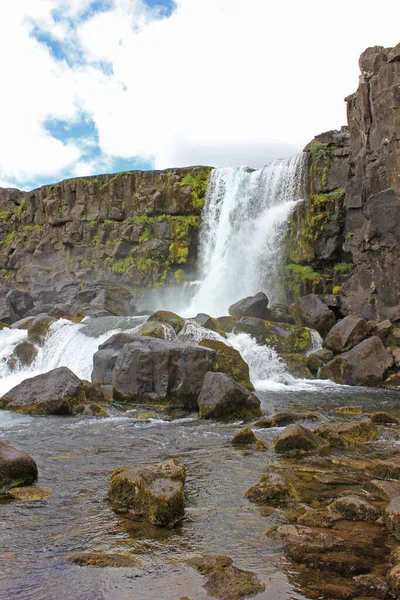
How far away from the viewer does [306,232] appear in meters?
31.1

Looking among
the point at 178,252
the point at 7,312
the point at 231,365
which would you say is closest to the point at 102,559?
the point at 231,365

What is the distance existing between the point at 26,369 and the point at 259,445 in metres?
12.9

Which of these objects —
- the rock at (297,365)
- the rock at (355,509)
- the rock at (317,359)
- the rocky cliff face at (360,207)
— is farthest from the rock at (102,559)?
the rocky cliff face at (360,207)

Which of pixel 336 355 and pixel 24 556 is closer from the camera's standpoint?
pixel 24 556

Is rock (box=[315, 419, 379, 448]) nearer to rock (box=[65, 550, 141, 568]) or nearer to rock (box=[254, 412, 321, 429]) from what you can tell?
rock (box=[254, 412, 321, 429])

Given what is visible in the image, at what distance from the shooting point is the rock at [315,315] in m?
24.5

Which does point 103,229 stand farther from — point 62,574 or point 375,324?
point 62,574

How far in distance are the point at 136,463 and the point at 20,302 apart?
1102 inches

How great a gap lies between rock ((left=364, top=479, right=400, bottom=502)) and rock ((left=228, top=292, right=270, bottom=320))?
16594 mm

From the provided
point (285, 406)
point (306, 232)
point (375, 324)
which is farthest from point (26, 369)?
point (306, 232)

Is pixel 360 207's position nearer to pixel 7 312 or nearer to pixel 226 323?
pixel 226 323

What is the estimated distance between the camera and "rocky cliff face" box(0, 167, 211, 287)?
41250 mm

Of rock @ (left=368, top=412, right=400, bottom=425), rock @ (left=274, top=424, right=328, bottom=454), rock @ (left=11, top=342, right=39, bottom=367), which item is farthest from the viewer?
rock @ (left=11, top=342, right=39, bottom=367)

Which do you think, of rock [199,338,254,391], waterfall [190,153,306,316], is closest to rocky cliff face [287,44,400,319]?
waterfall [190,153,306,316]
